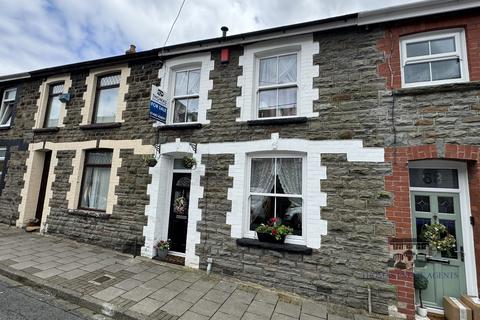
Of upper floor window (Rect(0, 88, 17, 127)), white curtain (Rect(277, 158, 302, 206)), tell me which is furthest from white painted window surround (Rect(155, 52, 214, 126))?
upper floor window (Rect(0, 88, 17, 127))

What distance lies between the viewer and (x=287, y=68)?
5555 millimetres

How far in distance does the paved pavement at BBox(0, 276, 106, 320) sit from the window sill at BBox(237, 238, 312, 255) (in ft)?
8.92

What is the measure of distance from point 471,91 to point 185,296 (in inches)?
237

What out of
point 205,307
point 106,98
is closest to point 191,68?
point 106,98

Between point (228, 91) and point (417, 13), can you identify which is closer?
point (417, 13)

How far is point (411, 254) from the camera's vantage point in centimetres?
408

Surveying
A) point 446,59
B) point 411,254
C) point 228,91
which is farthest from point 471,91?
point 228,91

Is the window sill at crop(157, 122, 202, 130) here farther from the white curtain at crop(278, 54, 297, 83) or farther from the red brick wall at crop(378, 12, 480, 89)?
the red brick wall at crop(378, 12, 480, 89)

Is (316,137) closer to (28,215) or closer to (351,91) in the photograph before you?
(351,91)

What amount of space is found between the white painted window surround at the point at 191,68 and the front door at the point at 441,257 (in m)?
4.75

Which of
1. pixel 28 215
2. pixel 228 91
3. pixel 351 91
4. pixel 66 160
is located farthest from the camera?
pixel 28 215

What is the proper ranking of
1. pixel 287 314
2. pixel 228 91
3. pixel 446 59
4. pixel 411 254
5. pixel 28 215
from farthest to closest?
pixel 28 215 < pixel 228 91 < pixel 446 59 < pixel 411 254 < pixel 287 314

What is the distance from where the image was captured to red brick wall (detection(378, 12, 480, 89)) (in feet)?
13.8

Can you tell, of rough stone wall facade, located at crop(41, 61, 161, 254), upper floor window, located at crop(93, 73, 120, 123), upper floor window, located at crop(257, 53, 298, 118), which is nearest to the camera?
upper floor window, located at crop(257, 53, 298, 118)
